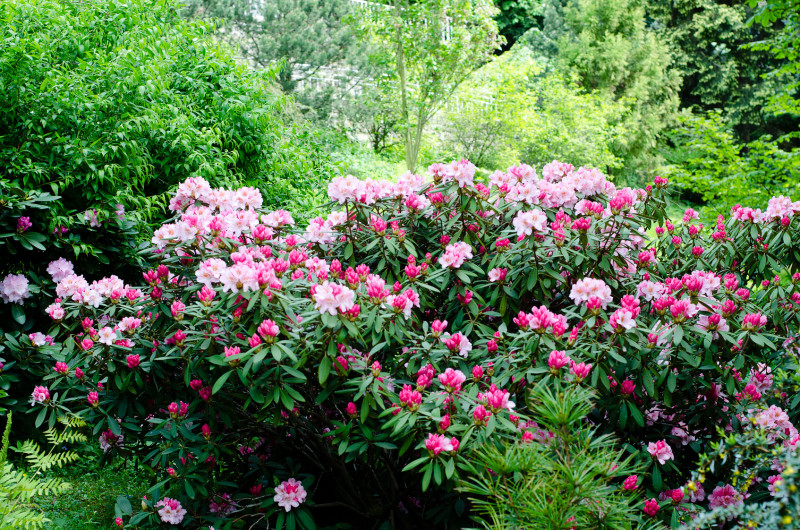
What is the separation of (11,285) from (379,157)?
9.23 meters

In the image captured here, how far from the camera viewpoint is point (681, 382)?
7.13 feet

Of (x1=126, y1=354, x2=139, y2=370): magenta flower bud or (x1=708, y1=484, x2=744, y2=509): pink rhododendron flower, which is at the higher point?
(x1=126, y1=354, x2=139, y2=370): magenta flower bud

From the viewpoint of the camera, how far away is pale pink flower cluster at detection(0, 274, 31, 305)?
2.87 m

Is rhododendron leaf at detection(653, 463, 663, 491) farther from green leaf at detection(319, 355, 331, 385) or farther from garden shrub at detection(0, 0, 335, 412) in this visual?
garden shrub at detection(0, 0, 335, 412)

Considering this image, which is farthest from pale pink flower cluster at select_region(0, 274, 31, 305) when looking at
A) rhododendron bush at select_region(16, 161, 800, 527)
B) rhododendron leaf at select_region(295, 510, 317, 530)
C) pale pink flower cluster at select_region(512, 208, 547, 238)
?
pale pink flower cluster at select_region(512, 208, 547, 238)

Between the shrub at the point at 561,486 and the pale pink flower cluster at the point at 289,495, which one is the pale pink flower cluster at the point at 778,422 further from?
the pale pink flower cluster at the point at 289,495

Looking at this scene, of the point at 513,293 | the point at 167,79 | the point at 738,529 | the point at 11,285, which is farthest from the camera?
the point at 167,79

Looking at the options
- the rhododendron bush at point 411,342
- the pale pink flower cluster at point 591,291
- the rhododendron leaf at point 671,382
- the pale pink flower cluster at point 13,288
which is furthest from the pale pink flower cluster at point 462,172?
the pale pink flower cluster at point 13,288

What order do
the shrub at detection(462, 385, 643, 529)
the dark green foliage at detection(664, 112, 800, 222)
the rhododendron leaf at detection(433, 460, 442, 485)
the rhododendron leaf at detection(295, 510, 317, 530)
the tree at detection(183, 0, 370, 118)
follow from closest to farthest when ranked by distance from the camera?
the shrub at detection(462, 385, 643, 529), the rhododendron leaf at detection(433, 460, 442, 485), the rhododendron leaf at detection(295, 510, 317, 530), the dark green foliage at detection(664, 112, 800, 222), the tree at detection(183, 0, 370, 118)

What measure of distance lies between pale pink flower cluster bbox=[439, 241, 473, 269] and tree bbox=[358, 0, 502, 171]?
24.1ft

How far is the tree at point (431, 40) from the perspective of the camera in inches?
355

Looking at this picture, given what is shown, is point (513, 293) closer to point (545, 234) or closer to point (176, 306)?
point (545, 234)

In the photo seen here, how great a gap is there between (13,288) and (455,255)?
7.16ft

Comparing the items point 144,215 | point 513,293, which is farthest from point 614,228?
point 144,215
